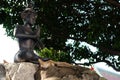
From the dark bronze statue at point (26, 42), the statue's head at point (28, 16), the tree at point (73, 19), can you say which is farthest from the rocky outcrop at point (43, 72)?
the tree at point (73, 19)

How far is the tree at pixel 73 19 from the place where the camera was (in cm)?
1403

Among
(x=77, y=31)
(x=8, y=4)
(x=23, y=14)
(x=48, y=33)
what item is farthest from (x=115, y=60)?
(x=23, y=14)

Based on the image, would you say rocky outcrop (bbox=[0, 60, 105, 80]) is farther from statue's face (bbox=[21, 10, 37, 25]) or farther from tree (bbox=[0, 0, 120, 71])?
tree (bbox=[0, 0, 120, 71])

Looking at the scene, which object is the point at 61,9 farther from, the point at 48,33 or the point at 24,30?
the point at 24,30

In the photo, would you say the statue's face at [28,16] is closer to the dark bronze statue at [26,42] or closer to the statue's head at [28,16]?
the statue's head at [28,16]

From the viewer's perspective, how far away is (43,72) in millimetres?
6129

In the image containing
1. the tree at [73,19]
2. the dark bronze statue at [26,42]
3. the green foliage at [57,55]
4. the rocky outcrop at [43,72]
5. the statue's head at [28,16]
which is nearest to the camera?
the rocky outcrop at [43,72]

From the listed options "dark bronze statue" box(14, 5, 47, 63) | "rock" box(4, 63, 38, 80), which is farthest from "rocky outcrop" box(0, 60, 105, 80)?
"dark bronze statue" box(14, 5, 47, 63)

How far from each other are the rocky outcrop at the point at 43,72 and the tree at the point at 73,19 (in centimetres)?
731

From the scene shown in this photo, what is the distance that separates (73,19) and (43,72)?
918cm

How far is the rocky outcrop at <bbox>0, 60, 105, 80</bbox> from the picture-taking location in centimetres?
609

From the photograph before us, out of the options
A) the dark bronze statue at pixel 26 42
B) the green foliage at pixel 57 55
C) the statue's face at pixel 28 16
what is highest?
the statue's face at pixel 28 16

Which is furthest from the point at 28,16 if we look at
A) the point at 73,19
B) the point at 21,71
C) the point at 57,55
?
the point at 57,55

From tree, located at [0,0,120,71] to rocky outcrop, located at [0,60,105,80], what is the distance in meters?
7.31
